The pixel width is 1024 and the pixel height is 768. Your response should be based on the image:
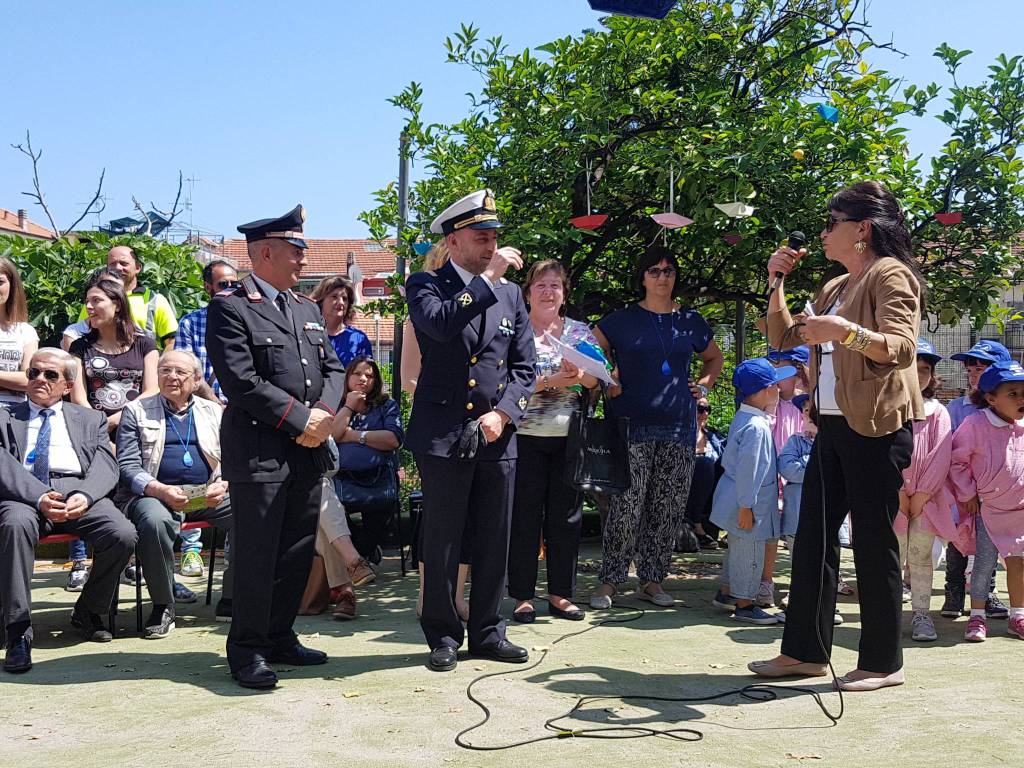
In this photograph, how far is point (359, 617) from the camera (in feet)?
21.0

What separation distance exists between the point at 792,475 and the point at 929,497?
0.81 metres

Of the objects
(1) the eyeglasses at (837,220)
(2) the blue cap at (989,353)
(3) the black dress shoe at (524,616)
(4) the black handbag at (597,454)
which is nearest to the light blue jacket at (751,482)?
(4) the black handbag at (597,454)

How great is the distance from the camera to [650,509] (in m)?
6.74

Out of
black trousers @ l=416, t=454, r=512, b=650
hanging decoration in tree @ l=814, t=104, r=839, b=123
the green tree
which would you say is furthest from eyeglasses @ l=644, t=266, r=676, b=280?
the green tree

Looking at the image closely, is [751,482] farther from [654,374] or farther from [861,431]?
[861,431]

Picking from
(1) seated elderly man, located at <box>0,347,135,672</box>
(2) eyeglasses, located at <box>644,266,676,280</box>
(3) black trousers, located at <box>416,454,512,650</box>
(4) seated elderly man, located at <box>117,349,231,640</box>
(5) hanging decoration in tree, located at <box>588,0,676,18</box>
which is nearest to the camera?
(3) black trousers, located at <box>416,454,512,650</box>

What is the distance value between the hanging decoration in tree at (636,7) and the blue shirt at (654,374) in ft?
5.88

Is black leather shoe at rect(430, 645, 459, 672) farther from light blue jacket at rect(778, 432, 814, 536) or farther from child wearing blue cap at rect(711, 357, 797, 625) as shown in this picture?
light blue jacket at rect(778, 432, 814, 536)

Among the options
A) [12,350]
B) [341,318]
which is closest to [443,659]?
[341,318]

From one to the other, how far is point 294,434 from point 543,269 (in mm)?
2226

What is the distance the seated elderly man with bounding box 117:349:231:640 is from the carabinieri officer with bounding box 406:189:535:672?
1.64 metres

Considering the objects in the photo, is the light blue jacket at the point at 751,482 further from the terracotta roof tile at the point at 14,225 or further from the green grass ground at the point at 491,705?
the terracotta roof tile at the point at 14,225

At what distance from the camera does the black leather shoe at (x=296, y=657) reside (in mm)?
5117

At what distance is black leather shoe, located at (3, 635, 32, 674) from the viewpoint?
504cm
